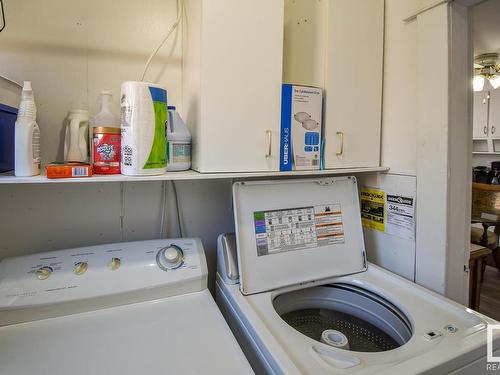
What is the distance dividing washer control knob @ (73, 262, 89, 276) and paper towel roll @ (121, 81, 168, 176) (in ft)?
1.24

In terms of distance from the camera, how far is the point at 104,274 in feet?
3.48

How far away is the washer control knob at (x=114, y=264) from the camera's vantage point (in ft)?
3.55

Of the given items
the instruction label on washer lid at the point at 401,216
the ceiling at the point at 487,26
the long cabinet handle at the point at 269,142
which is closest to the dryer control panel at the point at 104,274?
the long cabinet handle at the point at 269,142

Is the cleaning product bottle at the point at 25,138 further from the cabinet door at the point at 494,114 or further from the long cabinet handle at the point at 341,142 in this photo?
the cabinet door at the point at 494,114

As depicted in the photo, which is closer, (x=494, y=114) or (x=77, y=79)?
(x=77, y=79)

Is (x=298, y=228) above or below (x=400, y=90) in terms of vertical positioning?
below

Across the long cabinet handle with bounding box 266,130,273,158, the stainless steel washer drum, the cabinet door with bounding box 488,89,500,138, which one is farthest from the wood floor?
the long cabinet handle with bounding box 266,130,273,158

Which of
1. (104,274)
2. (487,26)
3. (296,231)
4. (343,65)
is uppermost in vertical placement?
(487,26)

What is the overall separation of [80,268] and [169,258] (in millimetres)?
304

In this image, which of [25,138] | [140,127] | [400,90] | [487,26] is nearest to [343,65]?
[400,90]

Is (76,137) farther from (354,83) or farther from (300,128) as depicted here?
(354,83)

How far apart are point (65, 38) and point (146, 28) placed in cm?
32

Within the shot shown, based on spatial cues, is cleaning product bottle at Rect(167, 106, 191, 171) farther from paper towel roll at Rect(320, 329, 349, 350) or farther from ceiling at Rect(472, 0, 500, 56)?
ceiling at Rect(472, 0, 500, 56)

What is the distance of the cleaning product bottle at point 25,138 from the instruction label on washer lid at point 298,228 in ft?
2.60
